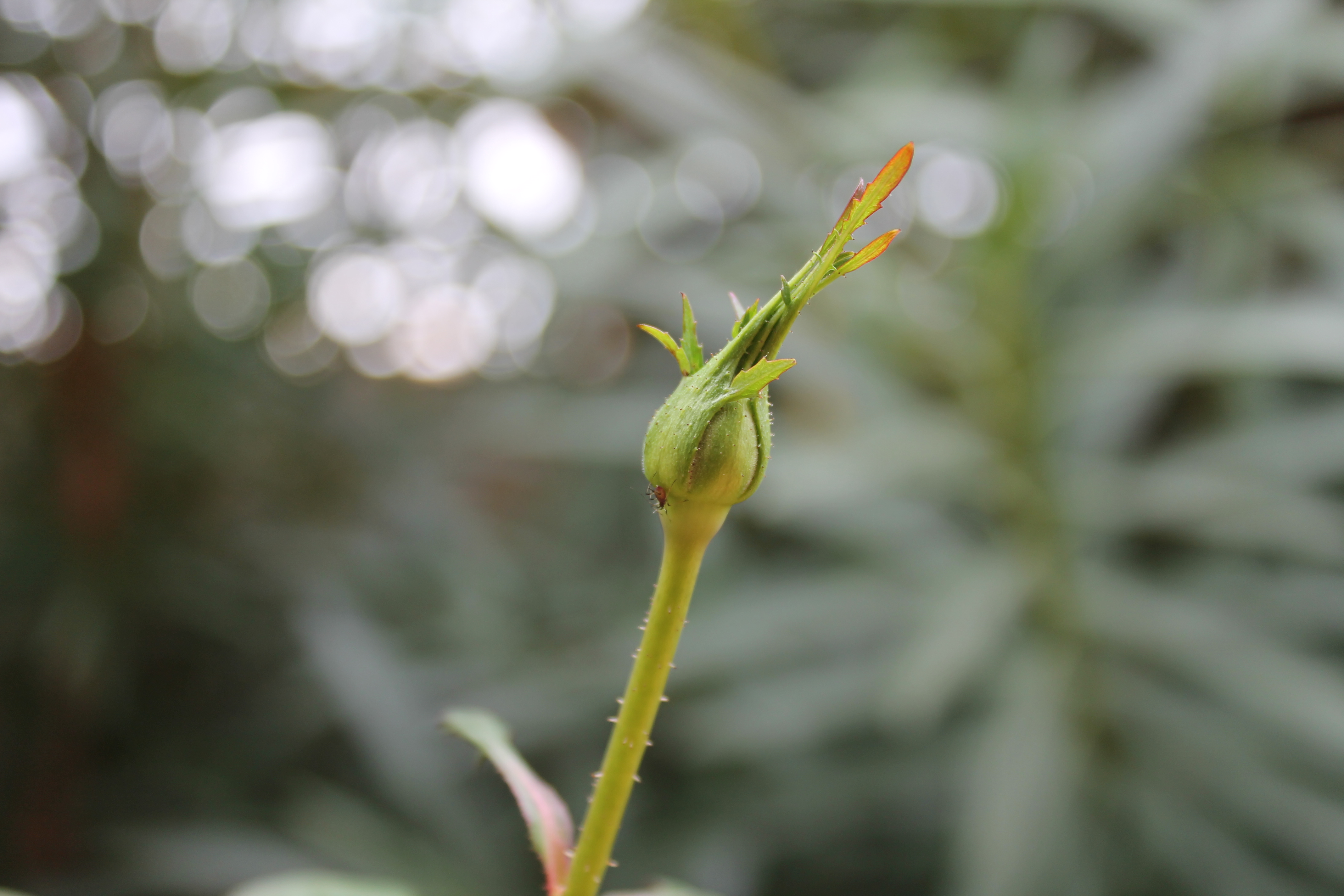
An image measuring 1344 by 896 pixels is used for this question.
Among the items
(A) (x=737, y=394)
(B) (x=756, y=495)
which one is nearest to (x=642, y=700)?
(A) (x=737, y=394)

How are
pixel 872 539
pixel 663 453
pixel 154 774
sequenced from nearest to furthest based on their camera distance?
pixel 663 453, pixel 872 539, pixel 154 774

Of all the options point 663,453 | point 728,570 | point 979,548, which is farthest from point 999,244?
point 663,453

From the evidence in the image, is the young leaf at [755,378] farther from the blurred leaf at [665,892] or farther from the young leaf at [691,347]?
the blurred leaf at [665,892]

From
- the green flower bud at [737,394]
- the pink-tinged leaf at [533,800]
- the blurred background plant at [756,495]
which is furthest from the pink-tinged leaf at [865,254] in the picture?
the blurred background plant at [756,495]

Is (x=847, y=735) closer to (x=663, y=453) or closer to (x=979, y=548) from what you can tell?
(x=979, y=548)

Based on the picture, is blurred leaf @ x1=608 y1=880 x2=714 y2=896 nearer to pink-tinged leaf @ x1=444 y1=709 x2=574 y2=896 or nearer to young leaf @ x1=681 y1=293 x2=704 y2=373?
pink-tinged leaf @ x1=444 y1=709 x2=574 y2=896

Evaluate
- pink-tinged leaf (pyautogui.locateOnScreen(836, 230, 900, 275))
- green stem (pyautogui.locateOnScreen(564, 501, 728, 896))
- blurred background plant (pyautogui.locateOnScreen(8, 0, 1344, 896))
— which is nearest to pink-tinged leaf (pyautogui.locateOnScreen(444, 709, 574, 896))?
green stem (pyautogui.locateOnScreen(564, 501, 728, 896))

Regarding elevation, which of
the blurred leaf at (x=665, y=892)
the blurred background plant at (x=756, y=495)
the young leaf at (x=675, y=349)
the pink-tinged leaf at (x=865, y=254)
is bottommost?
the blurred leaf at (x=665, y=892)
